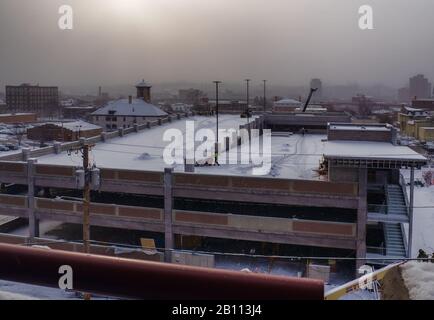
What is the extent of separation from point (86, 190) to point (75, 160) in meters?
9.83

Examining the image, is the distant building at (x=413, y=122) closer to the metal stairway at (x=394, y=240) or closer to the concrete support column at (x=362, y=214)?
the metal stairway at (x=394, y=240)

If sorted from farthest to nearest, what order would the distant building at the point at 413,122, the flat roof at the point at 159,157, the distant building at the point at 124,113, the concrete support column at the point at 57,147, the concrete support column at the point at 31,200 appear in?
the distant building at the point at 413,122
the distant building at the point at 124,113
the concrete support column at the point at 57,147
the flat roof at the point at 159,157
the concrete support column at the point at 31,200

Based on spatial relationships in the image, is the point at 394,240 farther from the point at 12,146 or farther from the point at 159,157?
the point at 12,146

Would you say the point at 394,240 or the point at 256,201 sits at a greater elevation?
the point at 256,201

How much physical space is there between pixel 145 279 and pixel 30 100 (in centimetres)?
10951

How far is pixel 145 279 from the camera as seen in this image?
260cm

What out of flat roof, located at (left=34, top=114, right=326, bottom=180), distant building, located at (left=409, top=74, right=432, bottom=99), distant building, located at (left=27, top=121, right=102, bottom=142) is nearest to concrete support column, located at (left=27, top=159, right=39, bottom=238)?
flat roof, located at (left=34, top=114, right=326, bottom=180)

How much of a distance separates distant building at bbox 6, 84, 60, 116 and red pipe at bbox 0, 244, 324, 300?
10155 cm

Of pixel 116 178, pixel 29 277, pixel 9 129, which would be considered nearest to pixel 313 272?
pixel 116 178

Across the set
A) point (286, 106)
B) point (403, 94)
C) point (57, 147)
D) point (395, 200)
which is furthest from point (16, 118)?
point (403, 94)

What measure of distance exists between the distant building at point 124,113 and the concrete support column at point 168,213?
38724 mm

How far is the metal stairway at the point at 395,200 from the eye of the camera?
16.3 m

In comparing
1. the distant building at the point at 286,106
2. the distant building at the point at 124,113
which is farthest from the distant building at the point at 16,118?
the distant building at the point at 286,106
